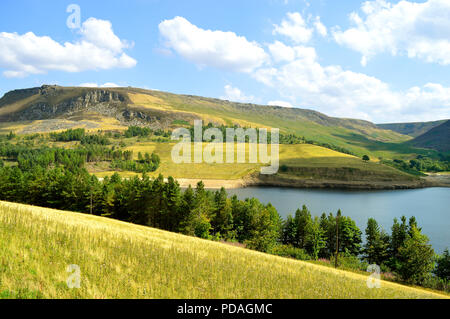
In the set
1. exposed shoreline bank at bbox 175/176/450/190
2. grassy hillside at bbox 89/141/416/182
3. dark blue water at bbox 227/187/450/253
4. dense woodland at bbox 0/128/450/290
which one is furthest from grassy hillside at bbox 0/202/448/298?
grassy hillside at bbox 89/141/416/182

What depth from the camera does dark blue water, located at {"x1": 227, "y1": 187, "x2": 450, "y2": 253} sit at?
8306 cm

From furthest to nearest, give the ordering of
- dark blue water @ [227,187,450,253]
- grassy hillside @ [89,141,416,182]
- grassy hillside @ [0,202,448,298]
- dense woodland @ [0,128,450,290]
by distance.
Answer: grassy hillside @ [89,141,416,182], dark blue water @ [227,187,450,253], dense woodland @ [0,128,450,290], grassy hillside @ [0,202,448,298]

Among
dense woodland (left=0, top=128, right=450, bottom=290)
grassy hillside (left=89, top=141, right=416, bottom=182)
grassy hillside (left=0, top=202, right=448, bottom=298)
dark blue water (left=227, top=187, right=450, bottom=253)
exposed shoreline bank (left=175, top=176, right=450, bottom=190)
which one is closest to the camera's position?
grassy hillside (left=0, top=202, right=448, bottom=298)

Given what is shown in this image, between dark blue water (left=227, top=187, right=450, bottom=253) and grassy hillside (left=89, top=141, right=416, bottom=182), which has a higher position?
grassy hillside (left=89, top=141, right=416, bottom=182)

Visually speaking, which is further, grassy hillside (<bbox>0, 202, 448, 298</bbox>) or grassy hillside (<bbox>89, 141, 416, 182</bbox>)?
grassy hillside (<bbox>89, 141, 416, 182</bbox>)

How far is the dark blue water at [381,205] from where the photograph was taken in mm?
83056

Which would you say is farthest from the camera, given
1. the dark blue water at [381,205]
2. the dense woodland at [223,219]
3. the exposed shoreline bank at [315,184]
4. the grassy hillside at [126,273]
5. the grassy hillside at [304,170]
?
the grassy hillside at [304,170]

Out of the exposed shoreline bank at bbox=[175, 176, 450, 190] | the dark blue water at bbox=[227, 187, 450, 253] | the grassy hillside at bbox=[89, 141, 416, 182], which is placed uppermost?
the grassy hillside at bbox=[89, 141, 416, 182]

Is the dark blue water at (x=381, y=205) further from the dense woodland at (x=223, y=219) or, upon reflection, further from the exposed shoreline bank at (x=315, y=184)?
the dense woodland at (x=223, y=219)

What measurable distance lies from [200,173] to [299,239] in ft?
396

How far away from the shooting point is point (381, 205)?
114375mm

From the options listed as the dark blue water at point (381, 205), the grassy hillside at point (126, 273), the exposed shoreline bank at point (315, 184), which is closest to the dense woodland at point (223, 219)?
the dark blue water at point (381, 205)

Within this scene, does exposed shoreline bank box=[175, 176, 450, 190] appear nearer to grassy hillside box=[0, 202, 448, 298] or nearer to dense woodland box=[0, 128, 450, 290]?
dense woodland box=[0, 128, 450, 290]
